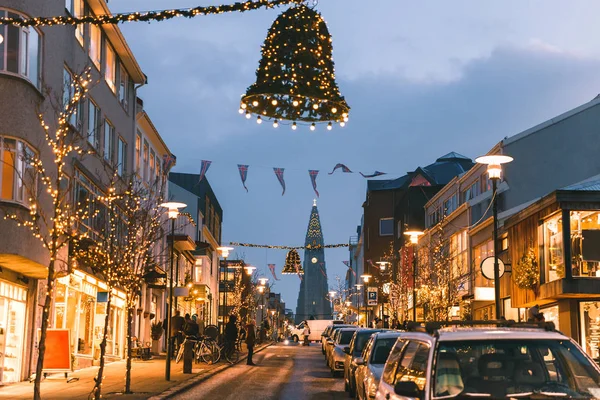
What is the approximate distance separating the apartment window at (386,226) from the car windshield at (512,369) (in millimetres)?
94854

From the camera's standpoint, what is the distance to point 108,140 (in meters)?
36.2

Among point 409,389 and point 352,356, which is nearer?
point 409,389

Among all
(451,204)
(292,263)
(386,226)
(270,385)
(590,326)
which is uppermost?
(386,226)

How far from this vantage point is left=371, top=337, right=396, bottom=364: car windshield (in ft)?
57.2

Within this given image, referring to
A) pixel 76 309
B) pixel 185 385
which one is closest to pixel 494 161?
pixel 185 385

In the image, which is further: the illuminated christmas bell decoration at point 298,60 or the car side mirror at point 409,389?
the illuminated christmas bell decoration at point 298,60

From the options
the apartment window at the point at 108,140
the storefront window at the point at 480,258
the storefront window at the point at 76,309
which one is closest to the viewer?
the storefront window at the point at 76,309

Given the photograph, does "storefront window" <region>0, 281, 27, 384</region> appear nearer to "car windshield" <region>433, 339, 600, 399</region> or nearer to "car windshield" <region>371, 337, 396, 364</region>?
"car windshield" <region>371, 337, 396, 364</region>

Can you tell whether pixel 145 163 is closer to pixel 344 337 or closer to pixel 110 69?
pixel 110 69

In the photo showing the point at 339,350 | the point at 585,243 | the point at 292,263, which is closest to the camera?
the point at 339,350

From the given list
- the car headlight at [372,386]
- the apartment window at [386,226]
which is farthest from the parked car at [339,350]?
the apartment window at [386,226]

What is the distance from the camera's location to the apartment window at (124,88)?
38719 millimetres

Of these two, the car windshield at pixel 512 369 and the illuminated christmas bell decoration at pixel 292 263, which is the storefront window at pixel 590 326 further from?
the illuminated christmas bell decoration at pixel 292 263

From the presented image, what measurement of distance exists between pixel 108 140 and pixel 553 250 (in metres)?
17.6
